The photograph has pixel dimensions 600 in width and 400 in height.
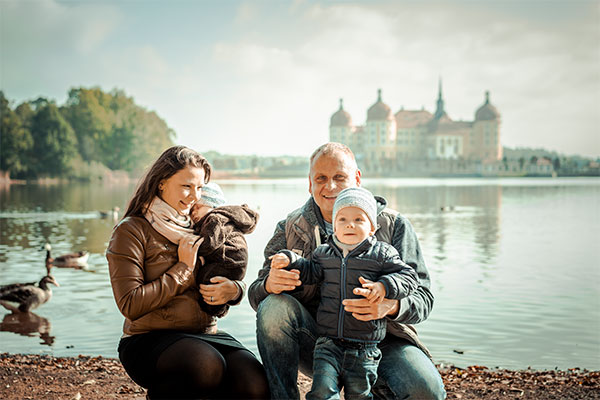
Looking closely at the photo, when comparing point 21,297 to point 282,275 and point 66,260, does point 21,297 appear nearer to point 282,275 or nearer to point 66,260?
point 66,260

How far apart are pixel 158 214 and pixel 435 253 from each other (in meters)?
11.0

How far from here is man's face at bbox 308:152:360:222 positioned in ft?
9.45

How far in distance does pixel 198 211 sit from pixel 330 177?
65 cm

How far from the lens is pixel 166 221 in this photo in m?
2.77

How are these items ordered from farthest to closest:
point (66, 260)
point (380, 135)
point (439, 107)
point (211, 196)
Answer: point (439, 107) < point (380, 135) < point (66, 260) < point (211, 196)

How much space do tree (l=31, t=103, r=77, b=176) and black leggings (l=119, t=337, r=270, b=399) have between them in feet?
181

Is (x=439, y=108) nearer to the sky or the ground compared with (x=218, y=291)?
nearer to the sky

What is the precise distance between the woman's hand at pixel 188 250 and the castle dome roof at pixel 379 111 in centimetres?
10687

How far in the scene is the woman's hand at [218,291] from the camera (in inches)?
107

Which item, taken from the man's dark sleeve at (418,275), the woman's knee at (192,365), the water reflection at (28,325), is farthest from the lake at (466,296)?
the woman's knee at (192,365)

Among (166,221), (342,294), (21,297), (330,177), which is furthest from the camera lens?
(21,297)

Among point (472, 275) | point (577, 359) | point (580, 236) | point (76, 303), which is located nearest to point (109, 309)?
point (76, 303)

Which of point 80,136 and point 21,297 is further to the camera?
point 80,136

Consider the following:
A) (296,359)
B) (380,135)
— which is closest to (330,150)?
(296,359)
